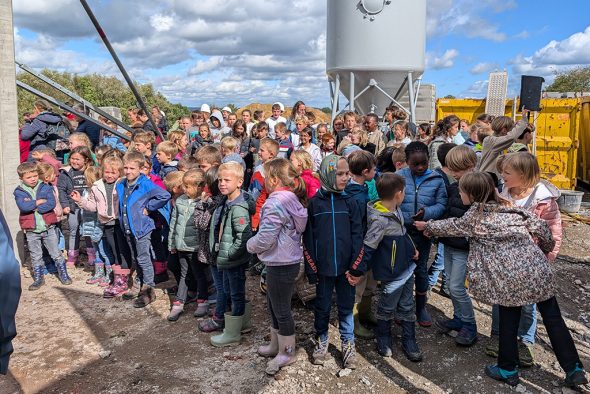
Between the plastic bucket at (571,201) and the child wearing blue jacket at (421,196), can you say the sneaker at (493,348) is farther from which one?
the plastic bucket at (571,201)

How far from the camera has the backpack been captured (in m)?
6.98

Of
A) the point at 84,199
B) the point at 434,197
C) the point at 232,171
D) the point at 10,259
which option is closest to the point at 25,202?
the point at 84,199

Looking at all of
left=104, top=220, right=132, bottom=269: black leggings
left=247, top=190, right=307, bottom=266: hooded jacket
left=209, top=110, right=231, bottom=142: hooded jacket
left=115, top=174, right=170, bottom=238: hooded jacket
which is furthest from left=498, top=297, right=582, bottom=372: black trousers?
left=209, top=110, right=231, bottom=142: hooded jacket

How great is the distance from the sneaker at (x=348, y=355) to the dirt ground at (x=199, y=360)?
3.1 inches

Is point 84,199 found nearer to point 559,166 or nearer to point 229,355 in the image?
point 229,355

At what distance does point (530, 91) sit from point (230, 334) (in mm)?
4253

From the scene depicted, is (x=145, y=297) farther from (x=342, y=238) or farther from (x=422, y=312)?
(x=422, y=312)

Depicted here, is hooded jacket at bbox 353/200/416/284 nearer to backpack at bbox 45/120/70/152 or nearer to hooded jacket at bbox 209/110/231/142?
hooded jacket at bbox 209/110/231/142

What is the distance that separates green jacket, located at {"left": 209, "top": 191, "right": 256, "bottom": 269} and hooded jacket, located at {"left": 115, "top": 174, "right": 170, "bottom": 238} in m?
1.16

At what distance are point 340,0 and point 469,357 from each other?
8043mm

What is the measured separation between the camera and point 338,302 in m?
3.54

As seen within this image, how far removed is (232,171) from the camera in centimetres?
362

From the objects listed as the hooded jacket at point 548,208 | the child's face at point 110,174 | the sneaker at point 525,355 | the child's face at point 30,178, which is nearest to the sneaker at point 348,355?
the sneaker at point 525,355

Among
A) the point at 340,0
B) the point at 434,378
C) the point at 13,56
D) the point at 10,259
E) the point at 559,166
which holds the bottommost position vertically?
the point at 434,378
